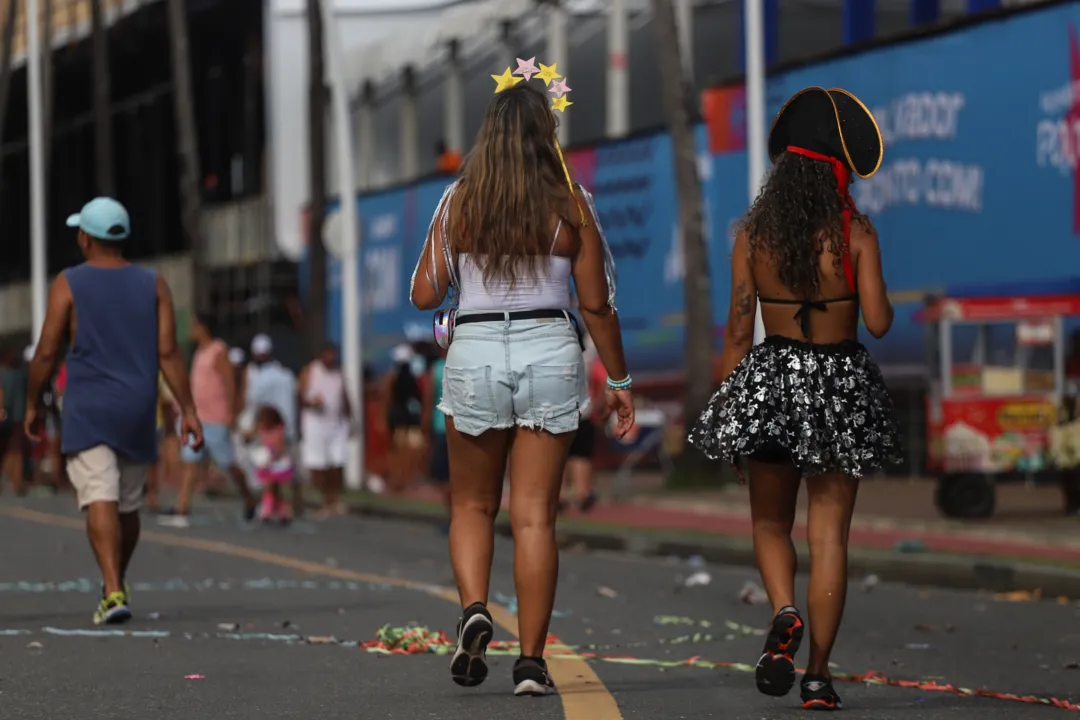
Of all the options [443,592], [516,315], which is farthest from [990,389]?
[516,315]

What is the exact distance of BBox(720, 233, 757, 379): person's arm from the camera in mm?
6828

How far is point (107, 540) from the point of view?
29.7 feet

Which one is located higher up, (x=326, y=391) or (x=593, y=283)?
(x=593, y=283)

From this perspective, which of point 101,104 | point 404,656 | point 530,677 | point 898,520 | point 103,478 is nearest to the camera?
point 530,677

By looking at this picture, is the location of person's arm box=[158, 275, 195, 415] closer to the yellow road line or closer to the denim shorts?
the yellow road line

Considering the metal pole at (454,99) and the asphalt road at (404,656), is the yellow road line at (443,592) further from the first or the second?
the metal pole at (454,99)

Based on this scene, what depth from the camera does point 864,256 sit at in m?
6.78

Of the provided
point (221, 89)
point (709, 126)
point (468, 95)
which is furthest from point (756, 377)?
point (221, 89)

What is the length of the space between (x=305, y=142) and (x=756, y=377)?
34296 millimetres

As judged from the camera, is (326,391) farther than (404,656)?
Yes

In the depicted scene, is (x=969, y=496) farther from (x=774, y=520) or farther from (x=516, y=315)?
(x=516, y=315)

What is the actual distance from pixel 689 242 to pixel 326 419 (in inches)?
157

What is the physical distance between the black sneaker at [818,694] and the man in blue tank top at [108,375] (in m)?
3.60

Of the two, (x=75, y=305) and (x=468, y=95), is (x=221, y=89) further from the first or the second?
(x=75, y=305)
